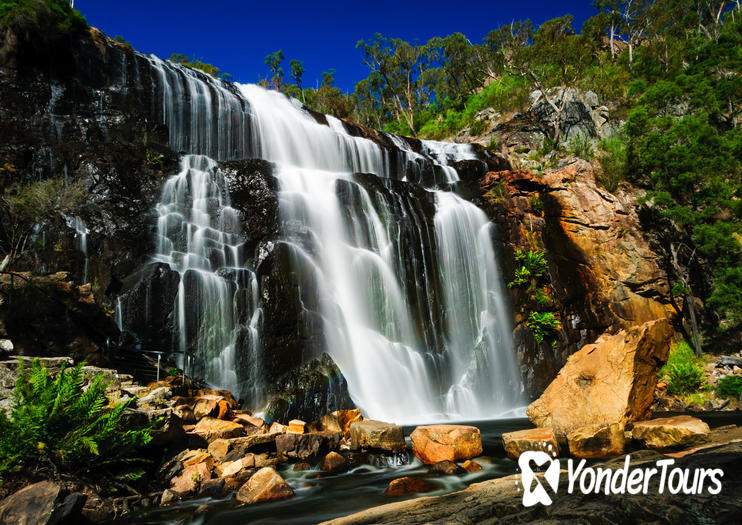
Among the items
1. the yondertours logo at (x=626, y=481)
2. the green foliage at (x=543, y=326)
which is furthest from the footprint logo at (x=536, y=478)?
the green foliage at (x=543, y=326)

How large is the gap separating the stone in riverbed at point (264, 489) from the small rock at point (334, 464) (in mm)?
1075

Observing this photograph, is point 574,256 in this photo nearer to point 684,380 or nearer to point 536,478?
point 684,380

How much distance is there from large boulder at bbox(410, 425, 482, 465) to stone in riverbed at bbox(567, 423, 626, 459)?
1.67 meters

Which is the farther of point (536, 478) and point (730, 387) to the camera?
point (730, 387)

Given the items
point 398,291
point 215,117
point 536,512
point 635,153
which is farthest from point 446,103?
point 536,512

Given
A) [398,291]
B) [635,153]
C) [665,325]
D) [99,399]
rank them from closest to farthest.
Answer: [99,399]
[665,325]
[398,291]
[635,153]

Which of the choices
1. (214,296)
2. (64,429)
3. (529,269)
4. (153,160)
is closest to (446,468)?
(64,429)

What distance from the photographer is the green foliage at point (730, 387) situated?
524 inches

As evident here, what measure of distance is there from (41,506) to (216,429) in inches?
135

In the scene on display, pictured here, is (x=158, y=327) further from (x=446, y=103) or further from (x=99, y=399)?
(x=446, y=103)

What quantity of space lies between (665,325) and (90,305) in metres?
14.1

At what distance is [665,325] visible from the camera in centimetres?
954

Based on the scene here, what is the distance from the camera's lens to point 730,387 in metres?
13.5

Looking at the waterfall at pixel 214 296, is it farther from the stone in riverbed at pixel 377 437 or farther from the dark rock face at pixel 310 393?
the stone in riverbed at pixel 377 437
